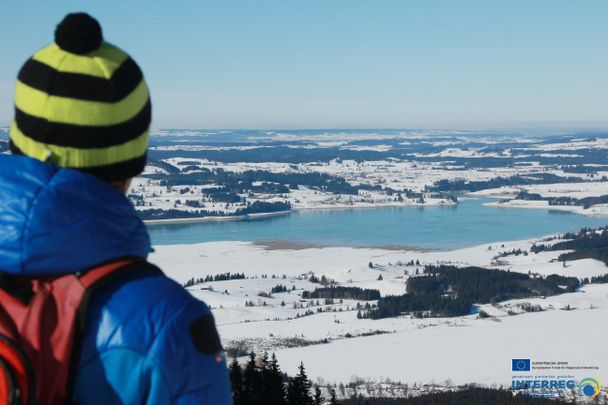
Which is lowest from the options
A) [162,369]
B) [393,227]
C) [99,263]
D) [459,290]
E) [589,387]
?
[393,227]

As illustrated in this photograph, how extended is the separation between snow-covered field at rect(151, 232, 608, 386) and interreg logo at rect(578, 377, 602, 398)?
899 millimetres

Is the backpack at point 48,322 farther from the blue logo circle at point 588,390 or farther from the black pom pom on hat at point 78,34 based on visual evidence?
the blue logo circle at point 588,390

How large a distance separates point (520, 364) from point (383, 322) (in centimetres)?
877

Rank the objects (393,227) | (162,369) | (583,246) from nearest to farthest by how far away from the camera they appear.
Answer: (162,369), (583,246), (393,227)

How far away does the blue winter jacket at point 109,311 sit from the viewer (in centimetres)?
93

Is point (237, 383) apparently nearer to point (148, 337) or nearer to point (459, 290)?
point (148, 337)

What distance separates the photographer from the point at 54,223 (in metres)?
0.95

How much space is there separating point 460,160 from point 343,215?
61.9 m

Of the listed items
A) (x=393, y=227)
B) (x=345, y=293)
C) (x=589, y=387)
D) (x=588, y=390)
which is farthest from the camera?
(x=393, y=227)

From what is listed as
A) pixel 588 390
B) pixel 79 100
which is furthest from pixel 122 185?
pixel 588 390

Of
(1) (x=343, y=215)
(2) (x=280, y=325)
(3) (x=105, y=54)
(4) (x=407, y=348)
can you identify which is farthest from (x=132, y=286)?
(1) (x=343, y=215)

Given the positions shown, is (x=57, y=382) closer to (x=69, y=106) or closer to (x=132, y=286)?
(x=132, y=286)

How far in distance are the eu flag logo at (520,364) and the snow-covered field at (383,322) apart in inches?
10.9

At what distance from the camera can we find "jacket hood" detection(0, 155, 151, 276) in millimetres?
942
